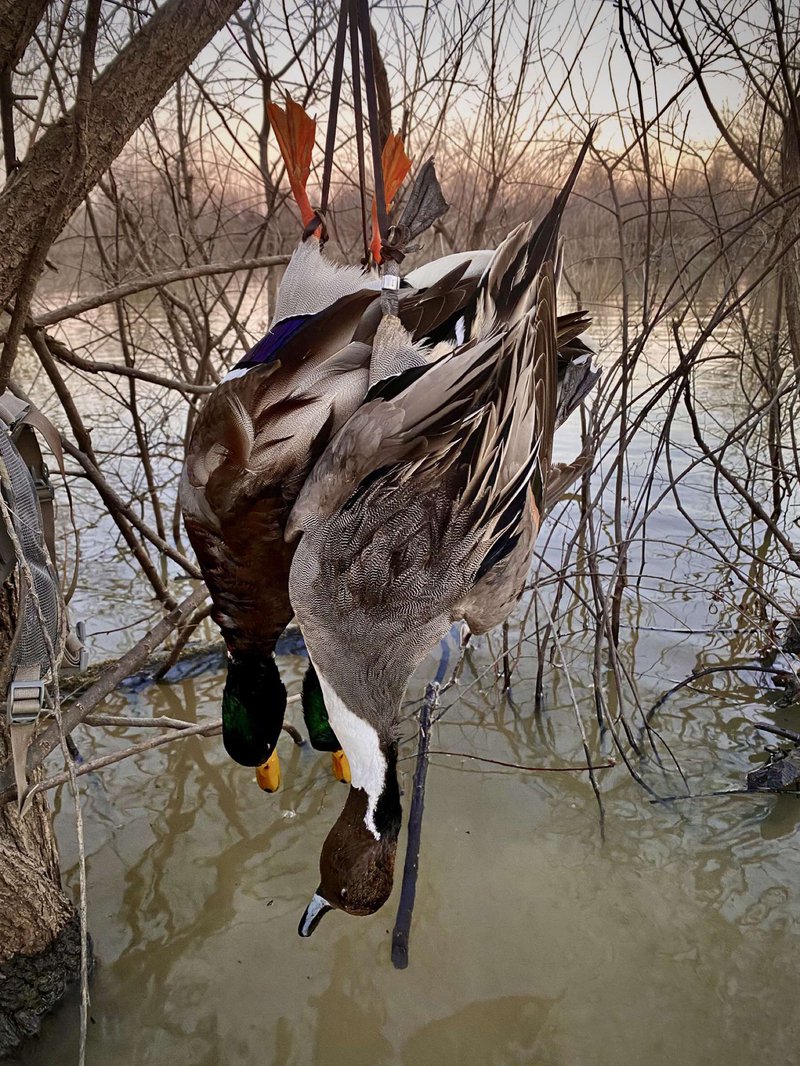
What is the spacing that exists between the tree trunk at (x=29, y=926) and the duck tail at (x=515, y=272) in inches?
52.1

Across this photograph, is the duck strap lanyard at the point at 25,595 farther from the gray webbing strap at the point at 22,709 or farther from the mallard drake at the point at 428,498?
the mallard drake at the point at 428,498

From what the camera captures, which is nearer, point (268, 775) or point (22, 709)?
point (22, 709)

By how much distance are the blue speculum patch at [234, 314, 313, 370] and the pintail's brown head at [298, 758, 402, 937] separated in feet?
3.24

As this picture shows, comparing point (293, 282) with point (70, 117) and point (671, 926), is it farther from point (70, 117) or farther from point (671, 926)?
point (671, 926)

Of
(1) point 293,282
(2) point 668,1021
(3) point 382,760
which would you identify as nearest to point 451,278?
(1) point 293,282

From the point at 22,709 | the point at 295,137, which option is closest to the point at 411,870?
the point at 22,709

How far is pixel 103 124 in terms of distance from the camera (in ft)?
5.19

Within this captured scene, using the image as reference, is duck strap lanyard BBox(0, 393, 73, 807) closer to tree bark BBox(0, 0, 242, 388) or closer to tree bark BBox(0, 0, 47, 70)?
tree bark BBox(0, 0, 242, 388)

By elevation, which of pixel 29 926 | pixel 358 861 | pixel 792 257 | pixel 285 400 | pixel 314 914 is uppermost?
pixel 792 257

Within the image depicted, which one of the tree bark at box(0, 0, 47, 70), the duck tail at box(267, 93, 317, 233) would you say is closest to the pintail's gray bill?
the duck tail at box(267, 93, 317, 233)

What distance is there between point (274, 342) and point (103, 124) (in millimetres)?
594

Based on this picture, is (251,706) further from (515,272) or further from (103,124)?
(103,124)

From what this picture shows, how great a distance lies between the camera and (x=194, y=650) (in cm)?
380

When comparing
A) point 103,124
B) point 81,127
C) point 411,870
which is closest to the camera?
point 81,127
